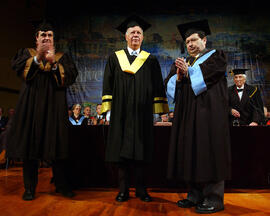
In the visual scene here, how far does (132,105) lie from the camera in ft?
10.6

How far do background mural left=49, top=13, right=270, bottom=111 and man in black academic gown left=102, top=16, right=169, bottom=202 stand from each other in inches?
296

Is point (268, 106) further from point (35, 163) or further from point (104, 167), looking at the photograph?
point (35, 163)

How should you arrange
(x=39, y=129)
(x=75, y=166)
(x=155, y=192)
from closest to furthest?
(x=39, y=129), (x=155, y=192), (x=75, y=166)

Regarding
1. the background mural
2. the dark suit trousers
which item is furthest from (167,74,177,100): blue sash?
the background mural

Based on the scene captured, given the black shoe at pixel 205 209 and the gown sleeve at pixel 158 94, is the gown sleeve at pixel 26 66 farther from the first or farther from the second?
the black shoe at pixel 205 209

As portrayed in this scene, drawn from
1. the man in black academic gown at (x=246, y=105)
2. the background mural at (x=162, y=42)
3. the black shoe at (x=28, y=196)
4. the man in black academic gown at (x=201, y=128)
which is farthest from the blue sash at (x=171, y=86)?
the background mural at (x=162, y=42)

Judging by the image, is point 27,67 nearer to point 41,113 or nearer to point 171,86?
point 41,113

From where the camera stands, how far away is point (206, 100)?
2.81 m

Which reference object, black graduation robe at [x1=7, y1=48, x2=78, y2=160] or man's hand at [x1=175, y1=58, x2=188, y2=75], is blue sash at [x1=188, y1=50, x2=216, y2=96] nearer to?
man's hand at [x1=175, y1=58, x2=188, y2=75]

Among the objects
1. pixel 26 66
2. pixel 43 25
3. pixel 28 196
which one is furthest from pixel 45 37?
pixel 28 196

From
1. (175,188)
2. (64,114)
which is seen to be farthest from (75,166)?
(175,188)

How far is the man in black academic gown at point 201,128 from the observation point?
267 cm

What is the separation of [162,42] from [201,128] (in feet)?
28.6

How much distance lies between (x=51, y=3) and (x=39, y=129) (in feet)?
30.5
